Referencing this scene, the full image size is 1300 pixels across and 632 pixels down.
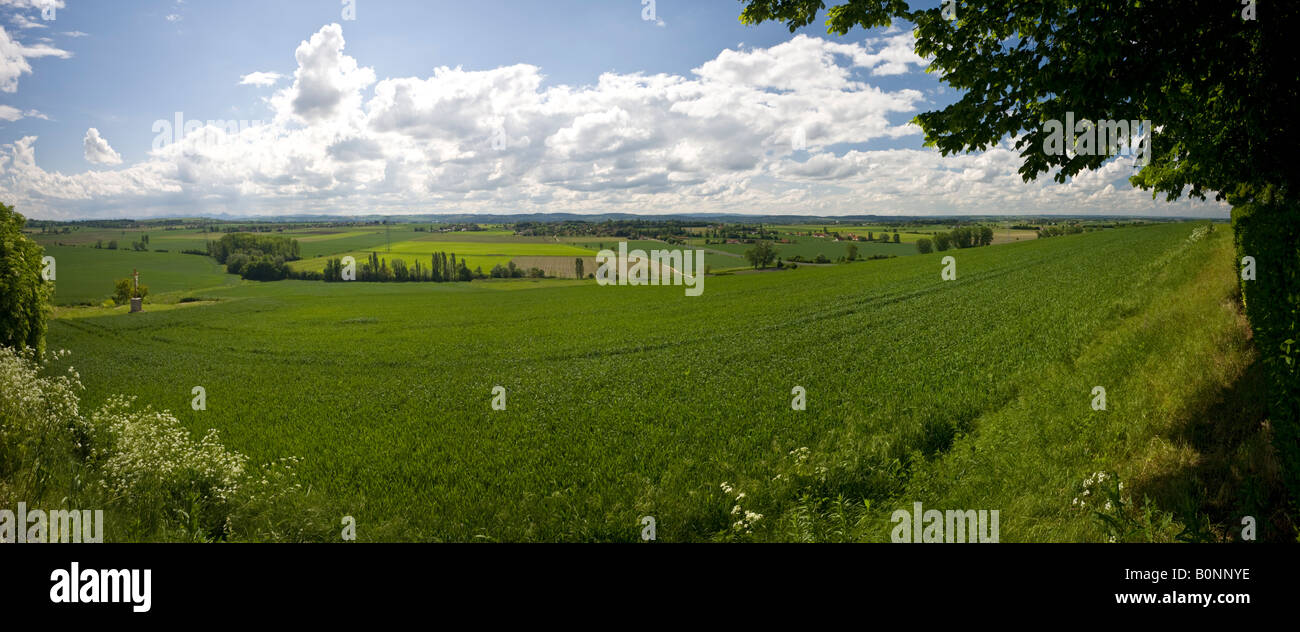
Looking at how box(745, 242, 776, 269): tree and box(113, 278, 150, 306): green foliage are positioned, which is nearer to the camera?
box(113, 278, 150, 306): green foliage

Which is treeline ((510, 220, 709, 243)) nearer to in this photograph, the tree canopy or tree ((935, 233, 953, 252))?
tree ((935, 233, 953, 252))

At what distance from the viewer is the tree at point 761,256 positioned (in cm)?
7369

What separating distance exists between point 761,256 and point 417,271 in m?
47.5

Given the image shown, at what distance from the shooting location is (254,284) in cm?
5462

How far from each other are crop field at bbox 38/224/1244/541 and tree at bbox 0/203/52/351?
3.56 m

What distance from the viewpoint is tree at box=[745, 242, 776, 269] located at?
242 feet

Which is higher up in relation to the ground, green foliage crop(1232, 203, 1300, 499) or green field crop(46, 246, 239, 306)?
green field crop(46, 246, 239, 306)

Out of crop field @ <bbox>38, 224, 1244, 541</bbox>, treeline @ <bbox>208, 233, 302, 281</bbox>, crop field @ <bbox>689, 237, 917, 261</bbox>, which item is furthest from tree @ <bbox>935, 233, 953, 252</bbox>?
treeline @ <bbox>208, 233, 302, 281</bbox>

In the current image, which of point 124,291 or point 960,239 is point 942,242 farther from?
point 124,291

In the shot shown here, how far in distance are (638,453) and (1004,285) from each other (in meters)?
31.2

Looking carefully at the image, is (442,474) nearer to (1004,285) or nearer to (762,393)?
(762,393)

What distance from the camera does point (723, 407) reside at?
1184 centimetres

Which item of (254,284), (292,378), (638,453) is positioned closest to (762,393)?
(638,453)

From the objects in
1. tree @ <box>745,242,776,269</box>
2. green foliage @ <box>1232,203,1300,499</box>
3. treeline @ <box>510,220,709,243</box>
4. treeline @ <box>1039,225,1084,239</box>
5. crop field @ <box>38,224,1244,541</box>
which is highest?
treeline @ <box>510,220,709,243</box>
